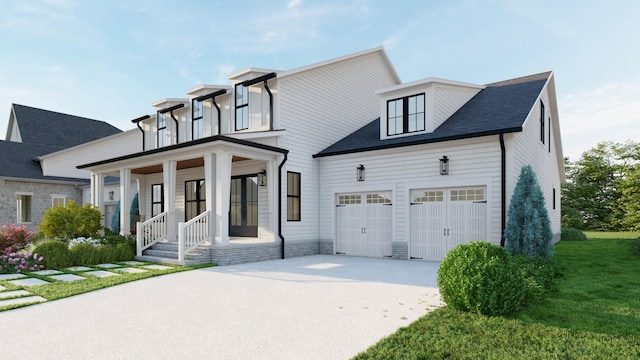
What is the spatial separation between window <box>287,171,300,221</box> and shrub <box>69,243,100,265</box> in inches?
216

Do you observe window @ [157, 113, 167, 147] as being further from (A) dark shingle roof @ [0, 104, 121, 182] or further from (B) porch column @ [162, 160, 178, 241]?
(A) dark shingle roof @ [0, 104, 121, 182]

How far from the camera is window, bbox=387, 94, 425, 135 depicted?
38.3 feet

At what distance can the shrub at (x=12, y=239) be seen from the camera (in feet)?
31.5

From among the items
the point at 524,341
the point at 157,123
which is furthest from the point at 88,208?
the point at 524,341

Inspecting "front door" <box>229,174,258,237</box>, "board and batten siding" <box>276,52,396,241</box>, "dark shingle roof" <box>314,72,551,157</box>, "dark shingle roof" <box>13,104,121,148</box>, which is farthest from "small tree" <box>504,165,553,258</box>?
"dark shingle roof" <box>13,104,121,148</box>

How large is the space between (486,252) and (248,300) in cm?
375

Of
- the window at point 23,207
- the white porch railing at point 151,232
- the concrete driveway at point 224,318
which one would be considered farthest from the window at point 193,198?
the window at point 23,207

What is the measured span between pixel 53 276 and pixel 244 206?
6.15 m

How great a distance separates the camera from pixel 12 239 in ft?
32.6

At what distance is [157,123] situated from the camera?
1705 cm

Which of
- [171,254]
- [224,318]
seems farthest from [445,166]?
[171,254]

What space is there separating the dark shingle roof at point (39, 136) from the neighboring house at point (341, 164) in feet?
26.1

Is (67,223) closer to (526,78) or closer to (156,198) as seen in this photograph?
(156,198)

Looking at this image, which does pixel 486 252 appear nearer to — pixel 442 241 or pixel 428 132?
pixel 442 241
